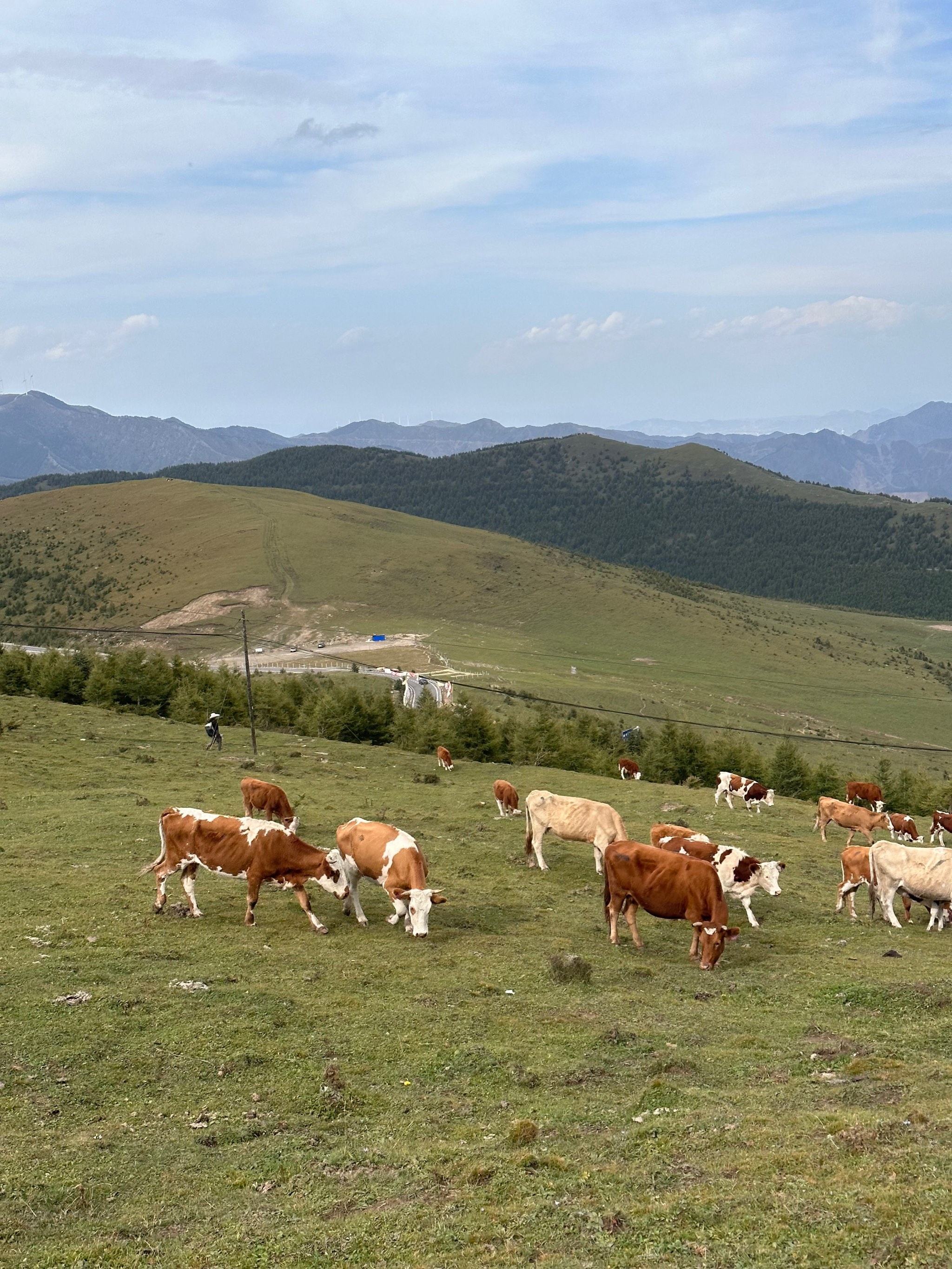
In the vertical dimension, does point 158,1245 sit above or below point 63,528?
below

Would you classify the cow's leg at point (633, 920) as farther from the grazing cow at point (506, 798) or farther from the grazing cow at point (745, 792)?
the grazing cow at point (745, 792)

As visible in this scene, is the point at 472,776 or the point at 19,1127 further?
the point at 472,776

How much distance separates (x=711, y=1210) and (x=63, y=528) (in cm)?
18340

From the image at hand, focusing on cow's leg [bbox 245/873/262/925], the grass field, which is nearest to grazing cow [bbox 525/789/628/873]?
the grass field

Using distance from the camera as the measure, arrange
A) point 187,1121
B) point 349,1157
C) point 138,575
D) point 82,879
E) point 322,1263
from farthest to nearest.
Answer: point 138,575, point 82,879, point 187,1121, point 349,1157, point 322,1263

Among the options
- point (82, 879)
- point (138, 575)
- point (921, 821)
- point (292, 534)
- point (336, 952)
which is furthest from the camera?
Answer: point (292, 534)

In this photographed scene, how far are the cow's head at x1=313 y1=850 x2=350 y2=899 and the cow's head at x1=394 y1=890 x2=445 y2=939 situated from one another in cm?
130

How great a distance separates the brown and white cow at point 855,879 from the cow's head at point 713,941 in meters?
4.99

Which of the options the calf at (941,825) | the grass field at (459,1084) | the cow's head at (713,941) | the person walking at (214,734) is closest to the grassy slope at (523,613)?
the person walking at (214,734)

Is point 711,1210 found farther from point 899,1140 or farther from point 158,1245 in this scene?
point 158,1245

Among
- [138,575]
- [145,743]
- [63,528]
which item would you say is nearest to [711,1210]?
[145,743]

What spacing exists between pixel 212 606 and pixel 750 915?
119055 millimetres

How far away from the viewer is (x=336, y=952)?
56.5 ft

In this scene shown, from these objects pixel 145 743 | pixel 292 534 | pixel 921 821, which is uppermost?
pixel 292 534
